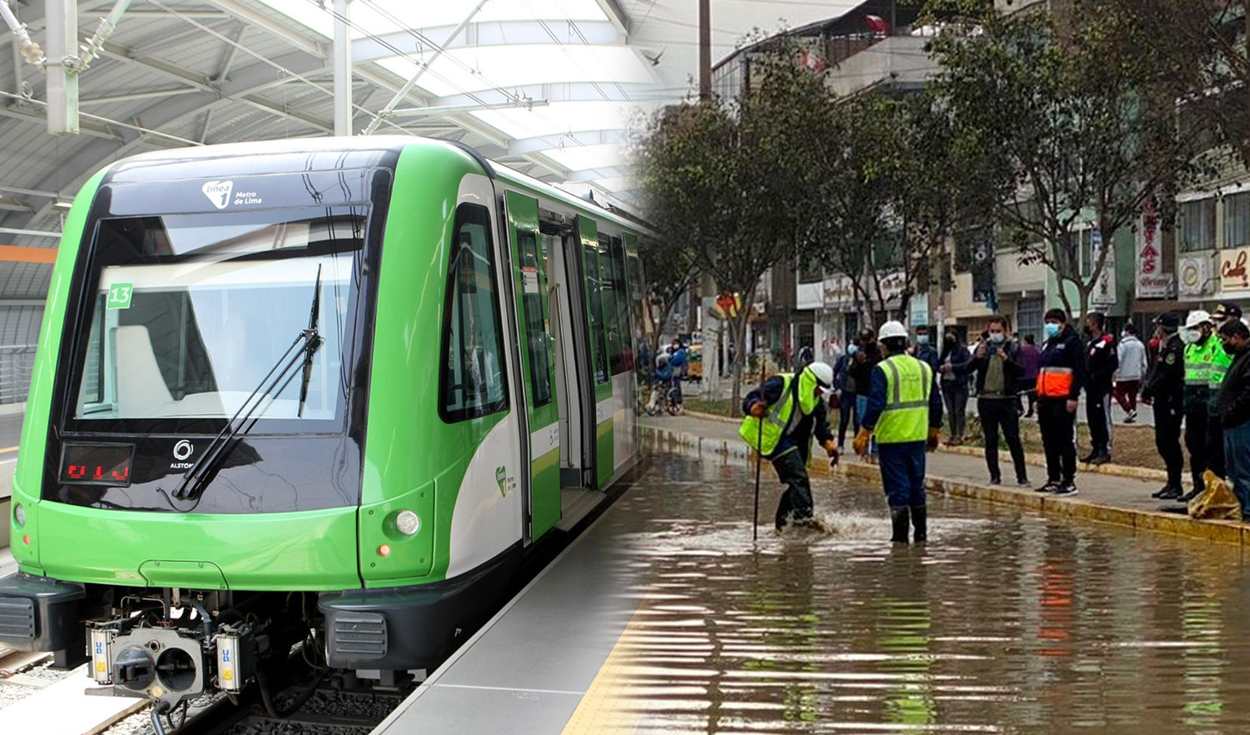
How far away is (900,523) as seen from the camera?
10.1 metres

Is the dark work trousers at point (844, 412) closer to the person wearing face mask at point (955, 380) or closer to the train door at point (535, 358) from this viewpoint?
the person wearing face mask at point (955, 380)

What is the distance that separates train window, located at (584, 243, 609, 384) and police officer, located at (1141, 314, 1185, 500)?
16.4 ft

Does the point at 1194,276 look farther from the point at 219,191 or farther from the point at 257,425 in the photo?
the point at 257,425

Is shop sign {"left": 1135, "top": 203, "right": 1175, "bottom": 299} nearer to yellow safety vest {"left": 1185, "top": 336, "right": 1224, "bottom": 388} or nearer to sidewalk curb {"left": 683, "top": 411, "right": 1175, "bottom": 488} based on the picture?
sidewalk curb {"left": 683, "top": 411, "right": 1175, "bottom": 488}

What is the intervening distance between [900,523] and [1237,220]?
25.0m

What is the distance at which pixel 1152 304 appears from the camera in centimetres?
3431

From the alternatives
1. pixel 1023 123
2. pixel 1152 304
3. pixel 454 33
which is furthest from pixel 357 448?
pixel 1152 304

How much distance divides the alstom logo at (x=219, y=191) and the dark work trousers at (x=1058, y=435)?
846 centimetres

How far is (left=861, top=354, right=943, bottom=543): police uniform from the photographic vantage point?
9.90 meters

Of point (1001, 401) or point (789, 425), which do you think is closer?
point (789, 425)

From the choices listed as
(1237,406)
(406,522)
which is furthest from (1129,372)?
(406,522)

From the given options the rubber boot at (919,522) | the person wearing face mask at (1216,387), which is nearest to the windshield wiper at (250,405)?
the rubber boot at (919,522)

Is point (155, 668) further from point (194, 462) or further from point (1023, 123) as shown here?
point (1023, 123)

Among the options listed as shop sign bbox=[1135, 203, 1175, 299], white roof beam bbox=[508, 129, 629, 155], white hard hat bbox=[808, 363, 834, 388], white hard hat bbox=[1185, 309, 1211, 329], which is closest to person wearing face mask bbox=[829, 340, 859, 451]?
white hard hat bbox=[1185, 309, 1211, 329]
